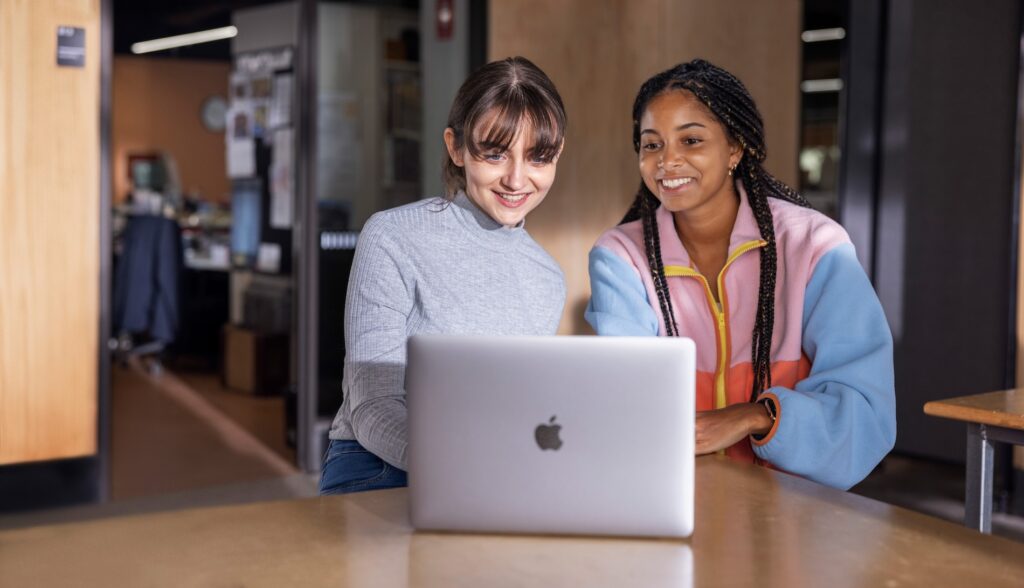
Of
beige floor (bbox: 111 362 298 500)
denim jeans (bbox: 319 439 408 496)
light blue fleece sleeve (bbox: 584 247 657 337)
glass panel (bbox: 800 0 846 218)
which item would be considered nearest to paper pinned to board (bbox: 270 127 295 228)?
beige floor (bbox: 111 362 298 500)

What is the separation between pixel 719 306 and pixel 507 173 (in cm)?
54

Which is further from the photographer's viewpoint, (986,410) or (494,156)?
(986,410)

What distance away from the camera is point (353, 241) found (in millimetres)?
4902

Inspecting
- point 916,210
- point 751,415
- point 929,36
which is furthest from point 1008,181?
point 751,415

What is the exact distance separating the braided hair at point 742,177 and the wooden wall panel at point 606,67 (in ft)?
8.65

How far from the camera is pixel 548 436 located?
1.19 metres

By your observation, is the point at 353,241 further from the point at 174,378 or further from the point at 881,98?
the point at 174,378

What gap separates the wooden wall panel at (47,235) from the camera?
3893 millimetres

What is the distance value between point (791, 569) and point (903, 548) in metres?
0.16

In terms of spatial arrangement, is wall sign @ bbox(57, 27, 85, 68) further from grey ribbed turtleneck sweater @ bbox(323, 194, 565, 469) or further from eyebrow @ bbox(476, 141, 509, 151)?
eyebrow @ bbox(476, 141, 509, 151)

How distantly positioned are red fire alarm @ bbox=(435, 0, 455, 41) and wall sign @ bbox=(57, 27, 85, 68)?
5.31ft

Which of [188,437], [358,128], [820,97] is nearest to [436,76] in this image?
[358,128]

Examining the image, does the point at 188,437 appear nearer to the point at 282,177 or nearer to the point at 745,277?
the point at 282,177

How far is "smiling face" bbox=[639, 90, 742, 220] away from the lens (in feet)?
6.57
